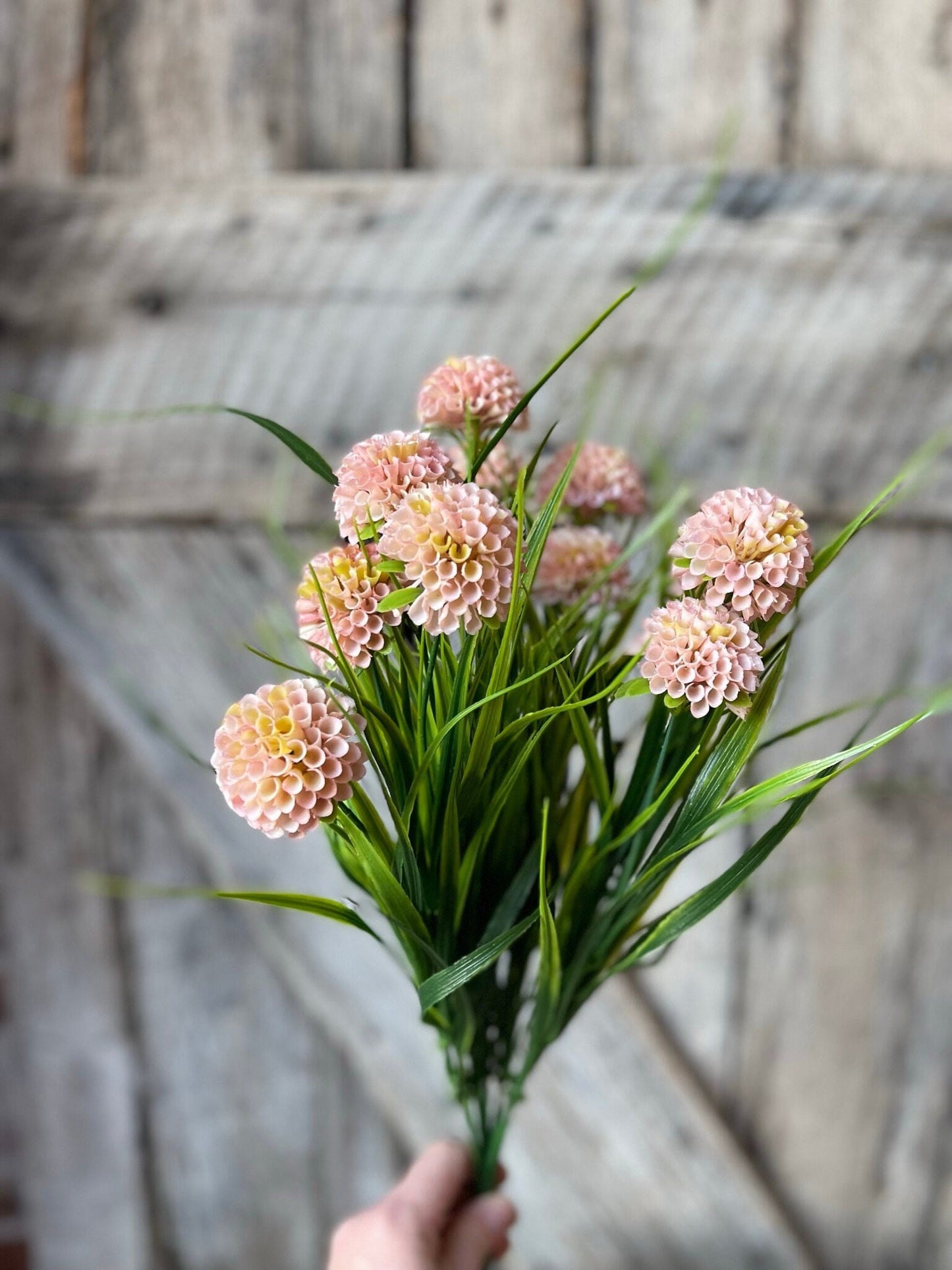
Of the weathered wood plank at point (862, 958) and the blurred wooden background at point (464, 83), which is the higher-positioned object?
the blurred wooden background at point (464, 83)

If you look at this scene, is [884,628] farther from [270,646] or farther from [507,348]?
[270,646]

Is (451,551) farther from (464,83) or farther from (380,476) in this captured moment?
(464,83)

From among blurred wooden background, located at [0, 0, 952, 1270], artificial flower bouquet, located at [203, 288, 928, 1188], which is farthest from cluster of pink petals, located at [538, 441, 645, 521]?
blurred wooden background, located at [0, 0, 952, 1270]

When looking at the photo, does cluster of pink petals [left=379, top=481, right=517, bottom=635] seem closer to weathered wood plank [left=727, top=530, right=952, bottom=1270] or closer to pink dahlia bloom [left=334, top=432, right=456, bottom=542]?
pink dahlia bloom [left=334, top=432, right=456, bottom=542]

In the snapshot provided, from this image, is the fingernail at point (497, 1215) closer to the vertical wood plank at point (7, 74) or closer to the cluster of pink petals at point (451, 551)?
the cluster of pink petals at point (451, 551)

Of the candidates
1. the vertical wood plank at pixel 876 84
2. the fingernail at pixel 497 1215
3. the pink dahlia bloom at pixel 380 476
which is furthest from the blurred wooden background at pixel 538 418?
the pink dahlia bloom at pixel 380 476

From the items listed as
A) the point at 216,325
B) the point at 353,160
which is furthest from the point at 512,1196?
the point at 353,160
